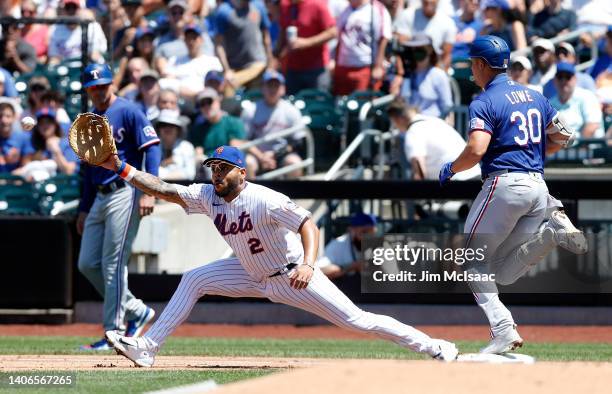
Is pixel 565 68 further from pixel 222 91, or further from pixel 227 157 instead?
pixel 227 157

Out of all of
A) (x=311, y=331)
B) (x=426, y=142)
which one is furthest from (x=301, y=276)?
(x=426, y=142)

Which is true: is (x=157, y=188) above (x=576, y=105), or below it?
above

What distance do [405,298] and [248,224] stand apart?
15.6 ft

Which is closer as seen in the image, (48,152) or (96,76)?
(96,76)

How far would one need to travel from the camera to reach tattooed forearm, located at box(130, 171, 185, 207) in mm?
8031

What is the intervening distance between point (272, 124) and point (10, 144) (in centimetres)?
293

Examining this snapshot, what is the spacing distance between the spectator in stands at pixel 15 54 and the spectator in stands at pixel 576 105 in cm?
701

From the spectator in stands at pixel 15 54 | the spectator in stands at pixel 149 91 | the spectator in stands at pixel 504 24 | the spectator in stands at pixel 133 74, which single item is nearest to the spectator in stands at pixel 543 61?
the spectator in stands at pixel 504 24

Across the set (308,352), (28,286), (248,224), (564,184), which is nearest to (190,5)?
(28,286)

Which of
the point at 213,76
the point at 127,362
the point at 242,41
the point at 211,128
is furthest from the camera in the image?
the point at 242,41

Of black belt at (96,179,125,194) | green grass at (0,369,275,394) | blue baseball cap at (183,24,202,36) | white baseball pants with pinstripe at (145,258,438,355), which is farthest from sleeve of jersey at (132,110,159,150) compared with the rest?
blue baseball cap at (183,24,202,36)

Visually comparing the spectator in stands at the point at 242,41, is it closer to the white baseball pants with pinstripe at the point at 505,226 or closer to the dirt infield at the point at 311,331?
the dirt infield at the point at 311,331

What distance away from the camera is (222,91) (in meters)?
15.2

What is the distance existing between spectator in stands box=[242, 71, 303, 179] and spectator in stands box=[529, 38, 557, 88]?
2694mm
